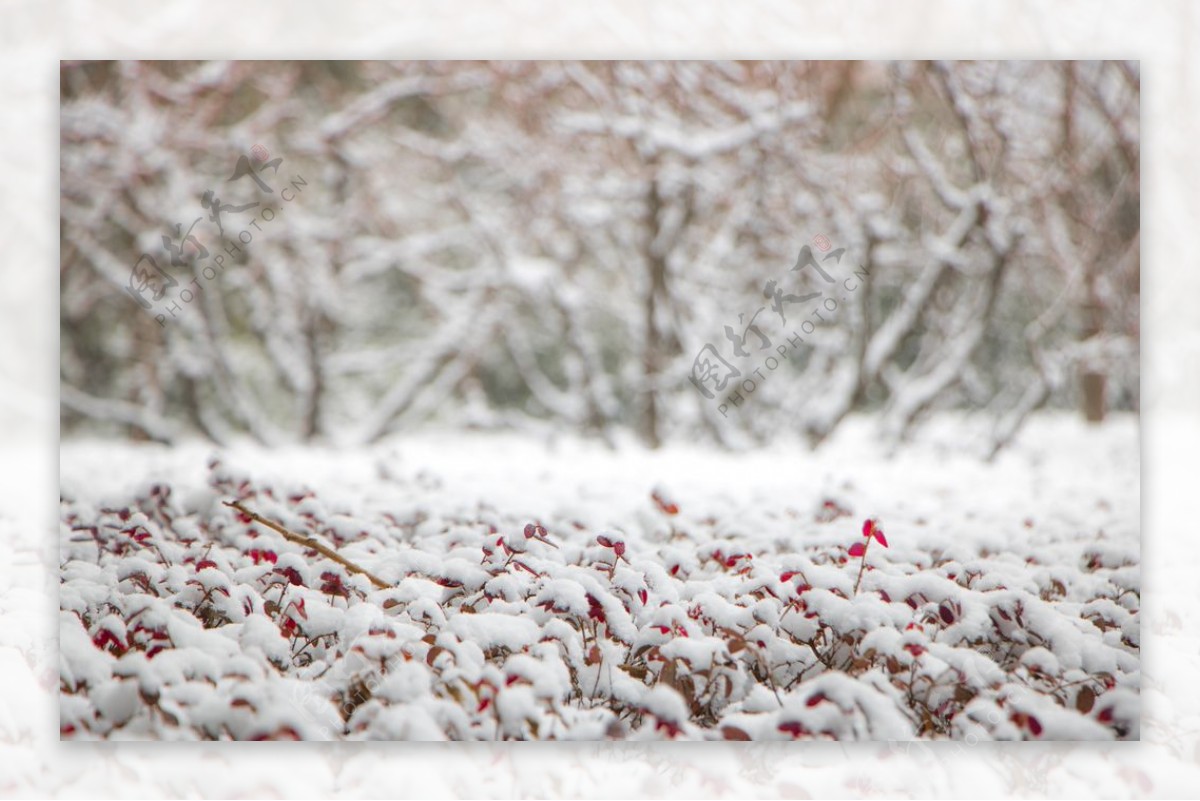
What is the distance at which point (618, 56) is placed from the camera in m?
2.15

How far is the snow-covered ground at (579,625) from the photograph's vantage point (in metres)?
1.52

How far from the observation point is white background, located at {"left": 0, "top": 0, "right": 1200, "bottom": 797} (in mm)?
1629

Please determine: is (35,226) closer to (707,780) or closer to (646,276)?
(646,276)

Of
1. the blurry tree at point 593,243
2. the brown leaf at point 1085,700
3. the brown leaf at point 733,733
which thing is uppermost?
the blurry tree at point 593,243

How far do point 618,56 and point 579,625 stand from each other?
1.40 meters

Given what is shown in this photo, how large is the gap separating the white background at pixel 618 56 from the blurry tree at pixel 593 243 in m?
0.15

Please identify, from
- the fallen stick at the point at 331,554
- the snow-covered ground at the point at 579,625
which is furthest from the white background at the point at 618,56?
the fallen stick at the point at 331,554

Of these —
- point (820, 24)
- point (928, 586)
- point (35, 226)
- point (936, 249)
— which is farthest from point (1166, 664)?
point (35, 226)

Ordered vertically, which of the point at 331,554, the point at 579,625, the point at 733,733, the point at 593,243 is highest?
the point at 593,243

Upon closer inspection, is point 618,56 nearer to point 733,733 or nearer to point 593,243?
point 593,243

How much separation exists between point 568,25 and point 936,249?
1446mm

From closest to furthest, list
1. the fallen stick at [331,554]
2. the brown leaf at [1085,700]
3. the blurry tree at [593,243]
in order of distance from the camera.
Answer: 1. the brown leaf at [1085,700]
2. the fallen stick at [331,554]
3. the blurry tree at [593,243]

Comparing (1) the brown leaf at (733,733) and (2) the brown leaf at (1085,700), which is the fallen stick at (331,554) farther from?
(2) the brown leaf at (1085,700)

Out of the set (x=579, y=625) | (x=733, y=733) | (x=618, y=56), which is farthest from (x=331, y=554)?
(x=618, y=56)
